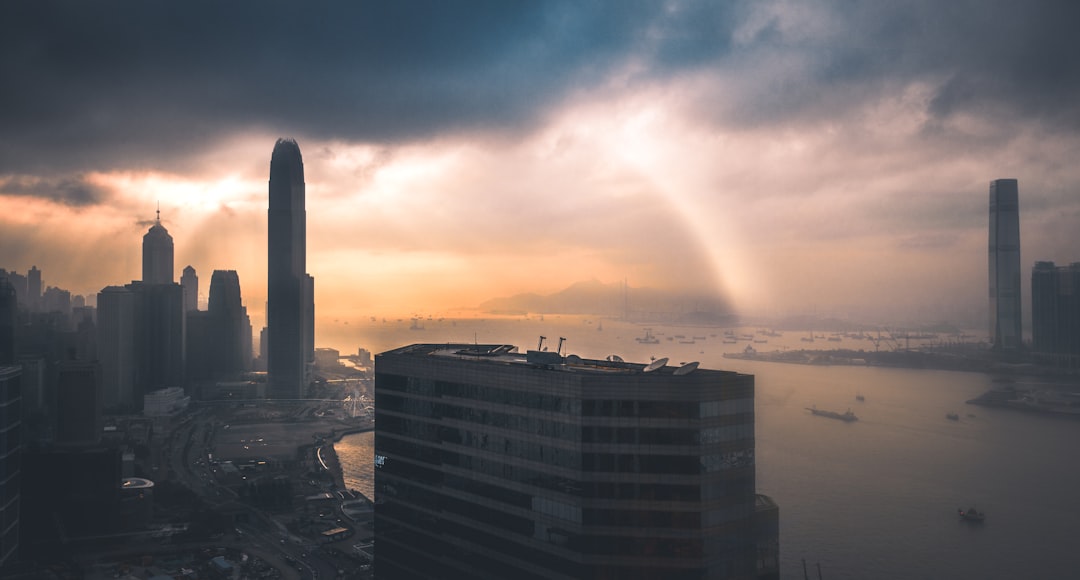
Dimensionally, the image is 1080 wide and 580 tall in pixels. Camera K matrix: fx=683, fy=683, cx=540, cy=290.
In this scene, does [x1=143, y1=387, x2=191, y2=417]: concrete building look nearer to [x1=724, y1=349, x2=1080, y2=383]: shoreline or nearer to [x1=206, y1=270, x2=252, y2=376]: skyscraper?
[x1=206, y1=270, x2=252, y2=376]: skyscraper

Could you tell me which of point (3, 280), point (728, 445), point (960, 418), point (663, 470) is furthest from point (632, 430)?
point (960, 418)

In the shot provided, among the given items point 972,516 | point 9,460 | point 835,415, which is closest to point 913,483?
point 972,516

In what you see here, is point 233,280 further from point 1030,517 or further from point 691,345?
point 1030,517

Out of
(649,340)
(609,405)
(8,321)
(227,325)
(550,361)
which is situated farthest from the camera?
(649,340)

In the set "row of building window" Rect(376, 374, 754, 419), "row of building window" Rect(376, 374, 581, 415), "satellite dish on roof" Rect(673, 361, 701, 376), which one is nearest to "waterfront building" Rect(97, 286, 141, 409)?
"row of building window" Rect(376, 374, 581, 415)

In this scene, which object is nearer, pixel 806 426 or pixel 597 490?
pixel 597 490

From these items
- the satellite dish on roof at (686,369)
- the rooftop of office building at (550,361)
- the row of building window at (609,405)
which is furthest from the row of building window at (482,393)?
the satellite dish on roof at (686,369)

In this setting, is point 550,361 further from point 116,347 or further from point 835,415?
point 116,347
